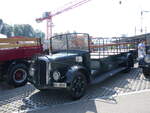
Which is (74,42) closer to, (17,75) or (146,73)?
(17,75)

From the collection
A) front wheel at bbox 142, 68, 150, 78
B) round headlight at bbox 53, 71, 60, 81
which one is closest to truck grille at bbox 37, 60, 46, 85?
round headlight at bbox 53, 71, 60, 81

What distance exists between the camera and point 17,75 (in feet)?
22.5

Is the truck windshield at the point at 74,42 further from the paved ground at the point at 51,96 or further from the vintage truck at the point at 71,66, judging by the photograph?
the paved ground at the point at 51,96

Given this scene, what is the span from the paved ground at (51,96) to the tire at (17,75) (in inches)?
12.4

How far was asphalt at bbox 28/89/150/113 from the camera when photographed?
4.15m

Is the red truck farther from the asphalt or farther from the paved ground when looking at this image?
the asphalt

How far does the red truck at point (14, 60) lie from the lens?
259 inches

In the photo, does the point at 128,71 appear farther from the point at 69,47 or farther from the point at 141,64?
the point at 69,47

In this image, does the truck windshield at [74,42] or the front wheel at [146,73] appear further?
the front wheel at [146,73]

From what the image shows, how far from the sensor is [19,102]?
5.02 meters

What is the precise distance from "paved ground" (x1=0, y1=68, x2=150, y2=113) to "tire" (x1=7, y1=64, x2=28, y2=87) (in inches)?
12.4

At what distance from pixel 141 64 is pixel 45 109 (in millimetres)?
4824

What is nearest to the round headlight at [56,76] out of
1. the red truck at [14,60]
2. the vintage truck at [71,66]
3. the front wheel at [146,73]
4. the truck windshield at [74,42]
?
the vintage truck at [71,66]

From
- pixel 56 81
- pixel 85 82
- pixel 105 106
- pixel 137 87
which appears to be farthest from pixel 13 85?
pixel 137 87
